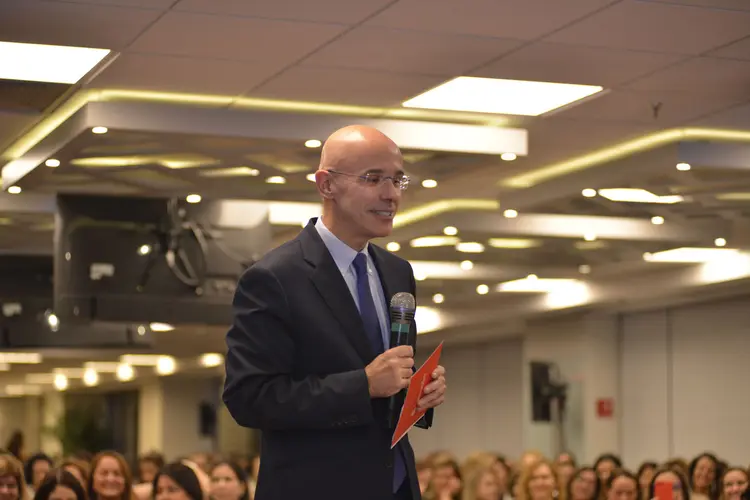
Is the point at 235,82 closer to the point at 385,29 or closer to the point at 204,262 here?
the point at 385,29

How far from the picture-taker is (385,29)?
23.5 feet

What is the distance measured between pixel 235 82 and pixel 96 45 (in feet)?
3.70

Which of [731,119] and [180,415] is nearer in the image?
[731,119]

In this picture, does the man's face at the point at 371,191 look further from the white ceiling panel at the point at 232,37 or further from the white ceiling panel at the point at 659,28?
the white ceiling panel at the point at 232,37

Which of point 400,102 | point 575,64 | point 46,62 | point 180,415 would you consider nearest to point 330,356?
point 46,62

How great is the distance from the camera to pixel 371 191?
2.72 metres

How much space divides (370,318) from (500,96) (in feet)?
19.6

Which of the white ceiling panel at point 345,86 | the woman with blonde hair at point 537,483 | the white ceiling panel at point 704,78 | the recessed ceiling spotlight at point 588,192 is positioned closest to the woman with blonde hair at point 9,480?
the white ceiling panel at point 345,86

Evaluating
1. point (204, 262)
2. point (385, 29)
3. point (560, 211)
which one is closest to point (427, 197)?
point (560, 211)

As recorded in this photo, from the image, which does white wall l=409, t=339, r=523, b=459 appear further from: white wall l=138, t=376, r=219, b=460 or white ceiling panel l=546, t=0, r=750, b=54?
white ceiling panel l=546, t=0, r=750, b=54

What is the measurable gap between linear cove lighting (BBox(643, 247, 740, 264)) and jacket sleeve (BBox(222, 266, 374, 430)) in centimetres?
1294

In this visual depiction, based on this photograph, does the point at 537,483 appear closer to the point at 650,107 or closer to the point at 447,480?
the point at 447,480

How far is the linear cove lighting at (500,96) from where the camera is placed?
27.5ft

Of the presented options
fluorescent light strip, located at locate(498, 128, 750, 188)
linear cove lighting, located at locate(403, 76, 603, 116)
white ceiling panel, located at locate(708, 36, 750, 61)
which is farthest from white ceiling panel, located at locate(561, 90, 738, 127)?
white ceiling panel, located at locate(708, 36, 750, 61)
